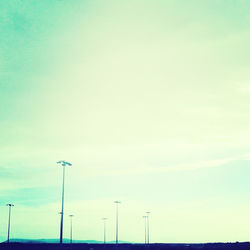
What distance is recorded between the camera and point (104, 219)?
411 ft

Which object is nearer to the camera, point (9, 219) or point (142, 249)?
point (9, 219)

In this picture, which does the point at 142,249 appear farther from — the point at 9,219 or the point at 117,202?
the point at 9,219

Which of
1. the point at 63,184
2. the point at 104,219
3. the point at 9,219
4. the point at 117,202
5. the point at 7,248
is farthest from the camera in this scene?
the point at 104,219

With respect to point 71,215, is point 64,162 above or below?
above

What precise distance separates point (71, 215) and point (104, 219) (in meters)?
14.4

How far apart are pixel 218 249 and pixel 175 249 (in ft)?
42.7

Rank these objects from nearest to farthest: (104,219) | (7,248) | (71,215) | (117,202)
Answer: (7,248) → (117,202) → (71,215) → (104,219)

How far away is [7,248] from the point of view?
89000mm

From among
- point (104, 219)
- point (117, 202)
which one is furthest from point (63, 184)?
point (104, 219)

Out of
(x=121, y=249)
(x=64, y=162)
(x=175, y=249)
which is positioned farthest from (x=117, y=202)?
(x=64, y=162)

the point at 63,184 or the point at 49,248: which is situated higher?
the point at 63,184

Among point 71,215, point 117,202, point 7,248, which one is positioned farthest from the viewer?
point 71,215

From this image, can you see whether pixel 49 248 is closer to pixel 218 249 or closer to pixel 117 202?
pixel 117 202

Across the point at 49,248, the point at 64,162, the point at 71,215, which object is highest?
the point at 64,162
